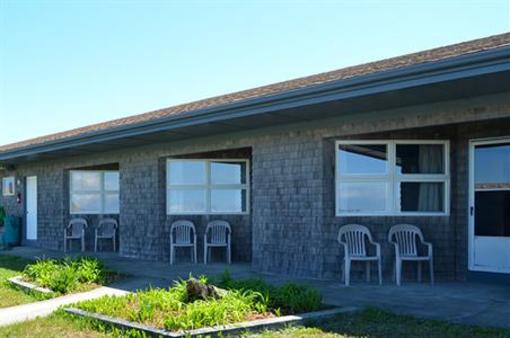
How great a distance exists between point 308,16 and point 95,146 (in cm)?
621

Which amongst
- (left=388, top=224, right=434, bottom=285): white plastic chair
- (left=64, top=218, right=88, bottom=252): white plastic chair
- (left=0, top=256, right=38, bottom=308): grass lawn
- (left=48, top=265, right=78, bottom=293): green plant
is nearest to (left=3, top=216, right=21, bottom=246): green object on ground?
(left=64, top=218, right=88, bottom=252): white plastic chair

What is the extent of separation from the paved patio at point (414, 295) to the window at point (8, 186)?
9733 mm

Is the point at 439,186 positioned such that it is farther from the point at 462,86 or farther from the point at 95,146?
the point at 95,146

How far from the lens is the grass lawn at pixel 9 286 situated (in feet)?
28.1

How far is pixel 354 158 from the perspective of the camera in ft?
32.1

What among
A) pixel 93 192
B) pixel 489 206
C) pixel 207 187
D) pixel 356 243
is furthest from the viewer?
pixel 93 192

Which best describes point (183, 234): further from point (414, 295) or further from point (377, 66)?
point (414, 295)

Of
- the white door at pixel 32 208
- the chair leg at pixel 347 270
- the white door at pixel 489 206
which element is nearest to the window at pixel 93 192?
the white door at pixel 32 208

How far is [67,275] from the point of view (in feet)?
30.2

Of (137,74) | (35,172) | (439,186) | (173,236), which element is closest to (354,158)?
(439,186)

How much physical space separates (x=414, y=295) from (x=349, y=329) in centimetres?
236

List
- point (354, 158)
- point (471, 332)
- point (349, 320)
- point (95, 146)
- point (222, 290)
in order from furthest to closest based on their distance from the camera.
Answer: point (95, 146), point (354, 158), point (222, 290), point (349, 320), point (471, 332)

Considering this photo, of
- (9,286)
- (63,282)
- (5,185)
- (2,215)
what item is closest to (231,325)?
(63,282)

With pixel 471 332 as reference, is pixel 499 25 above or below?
above
